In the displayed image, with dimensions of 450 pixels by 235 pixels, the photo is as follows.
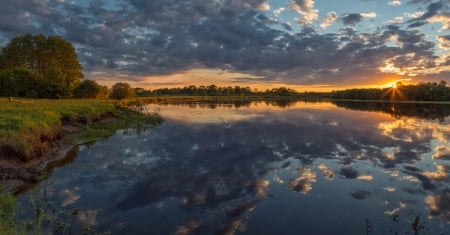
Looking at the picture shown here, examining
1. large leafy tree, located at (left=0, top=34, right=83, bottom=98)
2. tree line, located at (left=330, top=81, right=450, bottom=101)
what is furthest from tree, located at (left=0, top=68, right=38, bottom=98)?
tree line, located at (left=330, top=81, right=450, bottom=101)

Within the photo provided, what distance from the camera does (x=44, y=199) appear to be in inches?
399

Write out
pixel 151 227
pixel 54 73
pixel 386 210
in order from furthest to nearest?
pixel 54 73, pixel 386 210, pixel 151 227

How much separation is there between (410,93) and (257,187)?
120 meters

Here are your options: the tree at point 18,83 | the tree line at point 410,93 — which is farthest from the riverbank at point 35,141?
the tree line at point 410,93

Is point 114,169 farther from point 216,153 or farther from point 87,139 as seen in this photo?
point 87,139

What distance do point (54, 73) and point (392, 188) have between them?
183ft

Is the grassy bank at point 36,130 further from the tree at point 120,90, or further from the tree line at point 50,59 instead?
the tree at point 120,90

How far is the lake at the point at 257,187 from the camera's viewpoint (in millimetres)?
8602

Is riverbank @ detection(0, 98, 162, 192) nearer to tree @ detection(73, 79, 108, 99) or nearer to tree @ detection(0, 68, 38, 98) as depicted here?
tree @ detection(0, 68, 38, 98)

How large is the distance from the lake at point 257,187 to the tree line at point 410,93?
99775mm

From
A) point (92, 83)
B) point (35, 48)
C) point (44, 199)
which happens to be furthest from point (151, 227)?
point (35, 48)

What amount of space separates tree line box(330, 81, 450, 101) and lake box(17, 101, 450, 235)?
99.8 meters

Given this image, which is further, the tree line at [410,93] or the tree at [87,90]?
the tree line at [410,93]

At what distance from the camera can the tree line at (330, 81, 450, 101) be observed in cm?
10169
